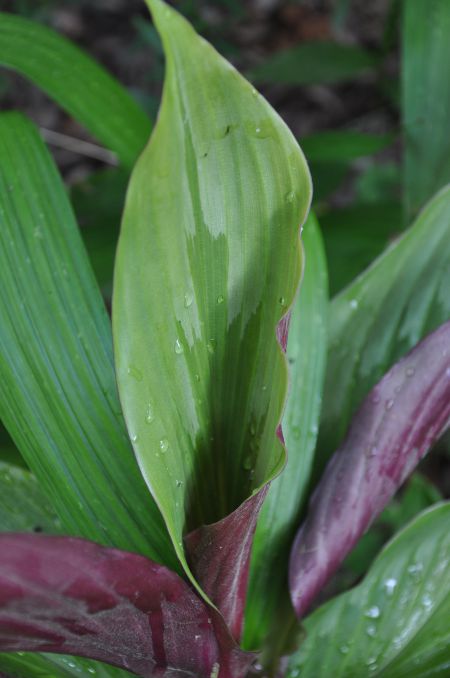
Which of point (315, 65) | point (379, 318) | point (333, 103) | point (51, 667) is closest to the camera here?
point (51, 667)

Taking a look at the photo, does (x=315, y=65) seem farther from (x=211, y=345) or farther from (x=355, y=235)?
(x=211, y=345)

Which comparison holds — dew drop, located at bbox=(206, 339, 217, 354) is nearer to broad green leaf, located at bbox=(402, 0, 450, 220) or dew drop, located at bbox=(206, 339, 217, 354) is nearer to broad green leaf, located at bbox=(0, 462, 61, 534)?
broad green leaf, located at bbox=(0, 462, 61, 534)

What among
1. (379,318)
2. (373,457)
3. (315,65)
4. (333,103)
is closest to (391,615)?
(373,457)

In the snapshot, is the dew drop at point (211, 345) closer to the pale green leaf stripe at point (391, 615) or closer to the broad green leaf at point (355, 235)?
the pale green leaf stripe at point (391, 615)

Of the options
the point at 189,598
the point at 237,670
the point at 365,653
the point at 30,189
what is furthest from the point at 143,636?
the point at 30,189

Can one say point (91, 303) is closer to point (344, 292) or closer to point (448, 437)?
point (344, 292)
